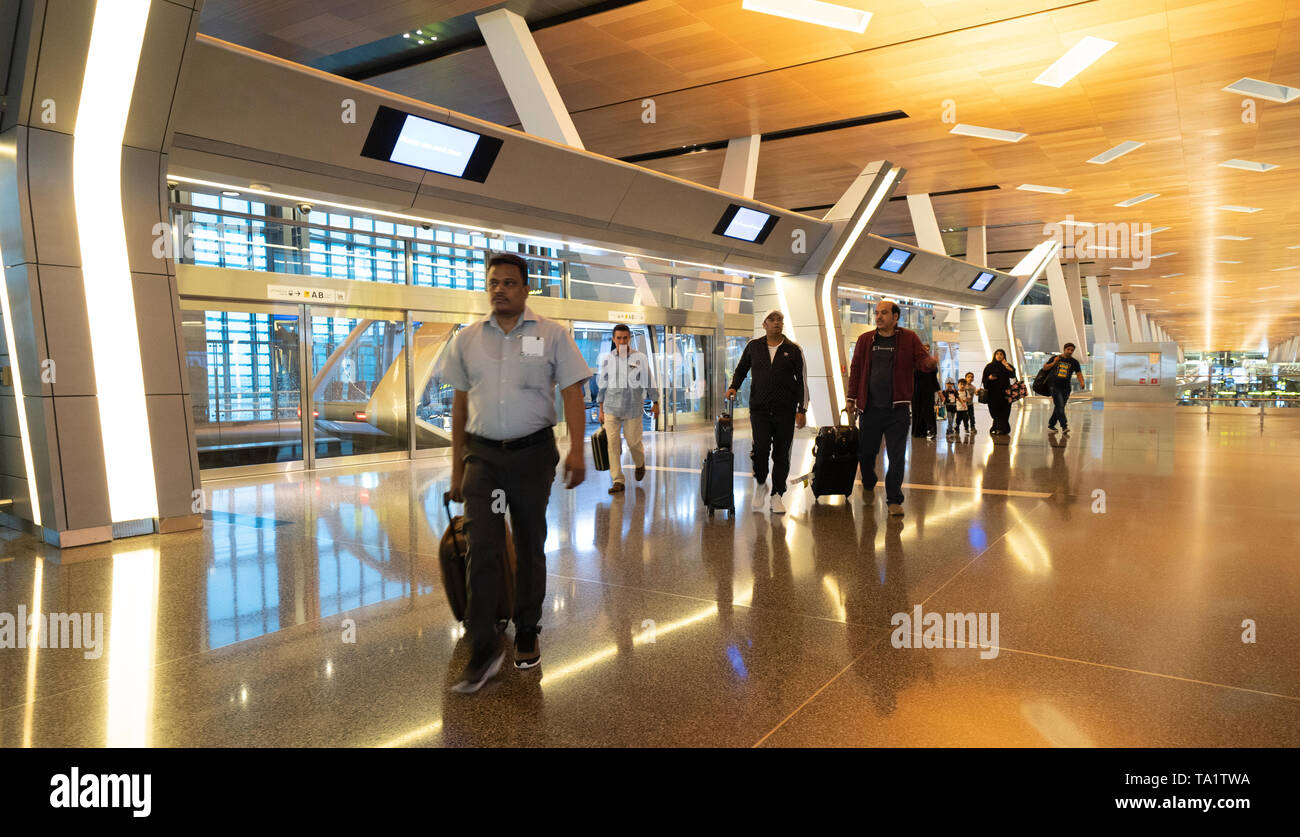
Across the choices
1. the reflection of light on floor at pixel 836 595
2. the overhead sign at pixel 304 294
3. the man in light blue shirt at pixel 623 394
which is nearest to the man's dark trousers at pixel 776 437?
the man in light blue shirt at pixel 623 394

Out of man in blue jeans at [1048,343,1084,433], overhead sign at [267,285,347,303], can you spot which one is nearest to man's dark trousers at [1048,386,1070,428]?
man in blue jeans at [1048,343,1084,433]

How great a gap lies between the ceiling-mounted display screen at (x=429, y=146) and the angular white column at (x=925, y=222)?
13786 millimetres

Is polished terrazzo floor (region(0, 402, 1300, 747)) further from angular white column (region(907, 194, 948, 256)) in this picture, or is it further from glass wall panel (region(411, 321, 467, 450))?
angular white column (region(907, 194, 948, 256))

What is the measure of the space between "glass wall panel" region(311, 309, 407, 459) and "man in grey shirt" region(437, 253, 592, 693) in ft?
34.3

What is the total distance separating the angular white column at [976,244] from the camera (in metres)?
25.8

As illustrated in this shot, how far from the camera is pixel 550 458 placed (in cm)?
397

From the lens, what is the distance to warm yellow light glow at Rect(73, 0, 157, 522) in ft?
22.6

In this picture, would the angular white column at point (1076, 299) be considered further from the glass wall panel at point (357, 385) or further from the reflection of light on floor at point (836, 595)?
the reflection of light on floor at point (836, 595)

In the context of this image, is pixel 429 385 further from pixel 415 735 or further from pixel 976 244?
pixel 976 244

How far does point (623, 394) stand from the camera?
379 inches

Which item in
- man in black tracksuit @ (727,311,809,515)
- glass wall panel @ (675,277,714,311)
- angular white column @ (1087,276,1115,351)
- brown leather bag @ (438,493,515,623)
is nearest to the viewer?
brown leather bag @ (438,493,515,623)

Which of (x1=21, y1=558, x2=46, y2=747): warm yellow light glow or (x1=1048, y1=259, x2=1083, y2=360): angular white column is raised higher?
(x1=1048, y1=259, x2=1083, y2=360): angular white column

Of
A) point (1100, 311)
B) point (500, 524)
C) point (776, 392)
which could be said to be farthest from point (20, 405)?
point (1100, 311)
